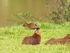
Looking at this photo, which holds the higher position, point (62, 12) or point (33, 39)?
point (62, 12)

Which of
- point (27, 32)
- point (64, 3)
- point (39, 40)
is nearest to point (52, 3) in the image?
point (64, 3)

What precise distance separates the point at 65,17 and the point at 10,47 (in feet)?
18.3

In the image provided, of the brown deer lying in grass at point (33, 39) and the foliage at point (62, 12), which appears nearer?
the brown deer lying in grass at point (33, 39)

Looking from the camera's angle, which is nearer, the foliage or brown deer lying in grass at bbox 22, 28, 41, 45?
brown deer lying in grass at bbox 22, 28, 41, 45

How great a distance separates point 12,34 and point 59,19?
3695mm

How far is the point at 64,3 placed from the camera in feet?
38.8

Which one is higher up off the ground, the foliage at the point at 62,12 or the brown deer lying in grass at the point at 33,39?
the foliage at the point at 62,12

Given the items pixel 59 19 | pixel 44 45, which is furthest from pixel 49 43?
pixel 59 19

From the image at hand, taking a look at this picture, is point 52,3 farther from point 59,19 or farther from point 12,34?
point 12,34

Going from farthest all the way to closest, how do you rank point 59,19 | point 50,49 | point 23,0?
point 23,0 → point 59,19 → point 50,49

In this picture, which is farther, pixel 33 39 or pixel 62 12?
pixel 62 12

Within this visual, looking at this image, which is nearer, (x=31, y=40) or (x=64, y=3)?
(x=31, y=40)

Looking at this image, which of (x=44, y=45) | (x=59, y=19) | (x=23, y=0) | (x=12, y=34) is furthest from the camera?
(x=23, y=0)

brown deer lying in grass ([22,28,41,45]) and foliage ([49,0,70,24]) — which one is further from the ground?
foliage ([49,0,70,24])
